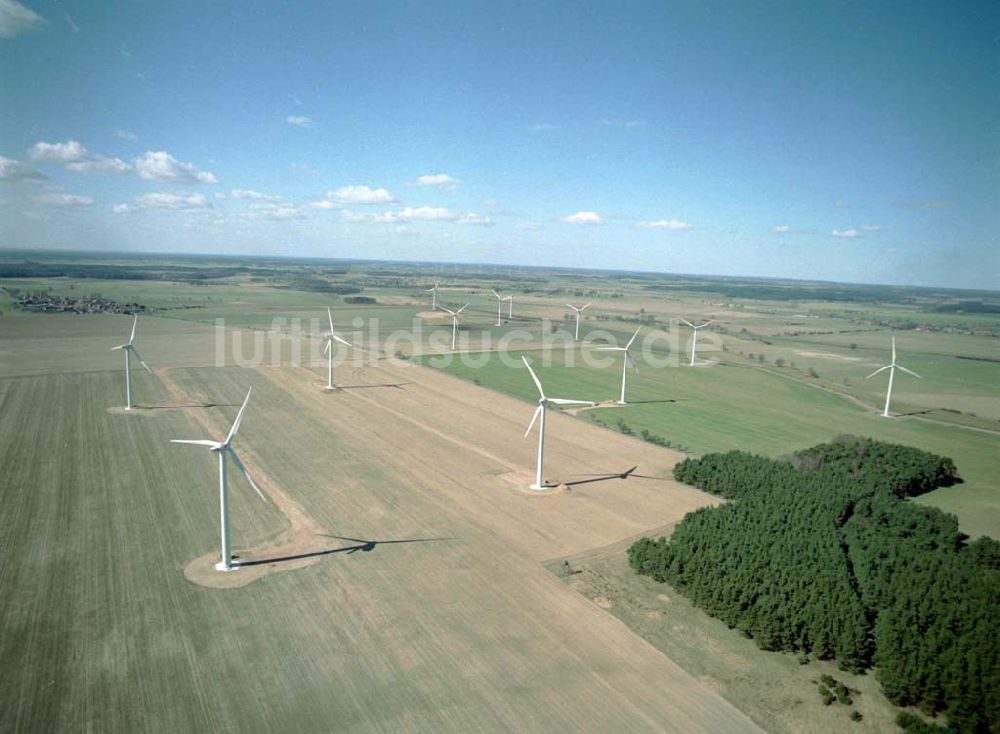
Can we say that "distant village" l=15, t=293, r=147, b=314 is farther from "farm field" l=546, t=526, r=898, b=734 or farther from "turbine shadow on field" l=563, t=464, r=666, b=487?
"farm field" l=546, t=526, r=898, b=734

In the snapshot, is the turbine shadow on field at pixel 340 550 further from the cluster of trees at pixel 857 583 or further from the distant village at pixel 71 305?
the distant village at pixel 71 305

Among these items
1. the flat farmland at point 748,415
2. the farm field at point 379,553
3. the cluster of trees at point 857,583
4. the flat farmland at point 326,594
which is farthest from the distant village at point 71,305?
the cluster of trees at point 857,583

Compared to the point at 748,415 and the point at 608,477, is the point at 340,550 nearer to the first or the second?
the point at 608,477

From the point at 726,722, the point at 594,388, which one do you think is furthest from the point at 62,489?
the point at 594,388

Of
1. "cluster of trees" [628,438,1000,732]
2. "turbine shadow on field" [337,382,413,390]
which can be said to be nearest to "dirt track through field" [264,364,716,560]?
"turbine shadow on field" [337,382,413,390]

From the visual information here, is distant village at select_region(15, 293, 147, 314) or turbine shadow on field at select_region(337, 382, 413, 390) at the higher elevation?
distant village at select_region(15, 293, 147, 314)

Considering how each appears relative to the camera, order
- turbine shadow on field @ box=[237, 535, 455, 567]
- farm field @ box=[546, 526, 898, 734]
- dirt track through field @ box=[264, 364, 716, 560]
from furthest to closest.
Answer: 1. dirt track through field @ box=[264, 364, 716, 560]
2. turbine shadow on field @ box=[237, 535, 455, 567]
3. farm field @ box=[546, 526, 898, 734]

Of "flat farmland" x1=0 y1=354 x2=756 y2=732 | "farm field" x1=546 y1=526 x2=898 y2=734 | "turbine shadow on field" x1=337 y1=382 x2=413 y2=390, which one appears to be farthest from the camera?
"turbine shadow on field" x1=337 y1=382 x2=413 y2=390
